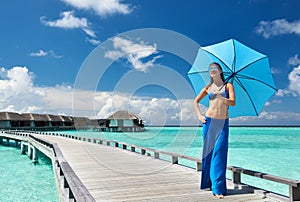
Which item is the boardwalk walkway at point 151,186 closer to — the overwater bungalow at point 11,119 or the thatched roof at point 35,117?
the overwater bungalow at point 11,119

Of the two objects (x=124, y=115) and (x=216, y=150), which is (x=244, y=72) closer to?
(x=216, y=150)

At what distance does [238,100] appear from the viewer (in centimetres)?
421

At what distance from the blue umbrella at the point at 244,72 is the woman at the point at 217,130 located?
0.20m

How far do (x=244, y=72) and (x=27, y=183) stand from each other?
9.81m

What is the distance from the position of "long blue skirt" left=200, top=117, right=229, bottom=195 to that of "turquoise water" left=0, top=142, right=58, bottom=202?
20.8ft

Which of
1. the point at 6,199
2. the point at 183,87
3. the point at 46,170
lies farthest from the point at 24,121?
the point at 183,87

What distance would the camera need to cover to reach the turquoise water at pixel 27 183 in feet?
28.9

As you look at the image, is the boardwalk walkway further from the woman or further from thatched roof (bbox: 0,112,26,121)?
thatched roof (bbox: 0,112,26,121)

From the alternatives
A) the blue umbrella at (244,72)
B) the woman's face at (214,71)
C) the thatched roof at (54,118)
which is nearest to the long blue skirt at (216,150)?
the blue umbrella at (244,72)

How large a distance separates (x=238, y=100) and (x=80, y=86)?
14.0 feet

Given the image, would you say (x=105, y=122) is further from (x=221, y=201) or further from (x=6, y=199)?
(x=221, y=201)

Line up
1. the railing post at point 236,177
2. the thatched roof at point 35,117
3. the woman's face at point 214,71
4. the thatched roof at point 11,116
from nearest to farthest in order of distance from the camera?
the woman's face at point 214,71 → the railing post at point 236,177 → the thatched roof at point 11,116 → the thatched roof at point 35,117

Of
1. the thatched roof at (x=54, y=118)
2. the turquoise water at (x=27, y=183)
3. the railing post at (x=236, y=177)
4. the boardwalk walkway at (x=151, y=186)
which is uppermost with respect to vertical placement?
the thatched roof at (x=54, y=118)

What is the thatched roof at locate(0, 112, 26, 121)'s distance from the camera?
48250 millimetres
